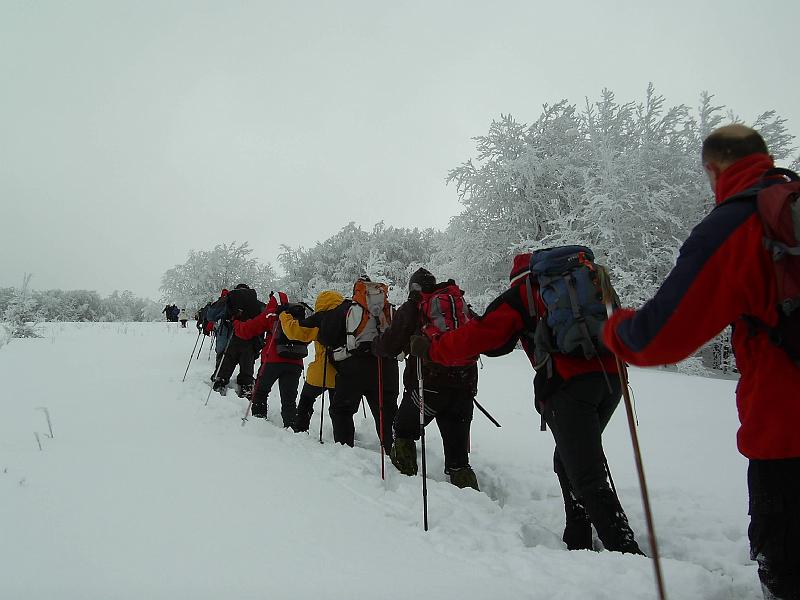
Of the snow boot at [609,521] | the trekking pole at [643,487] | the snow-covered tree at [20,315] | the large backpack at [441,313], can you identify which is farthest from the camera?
the snow-covered tree at [20,315]

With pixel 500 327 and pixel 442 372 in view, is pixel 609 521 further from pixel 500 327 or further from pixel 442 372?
pixel 442 372

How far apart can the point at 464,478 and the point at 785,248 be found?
351 centimetres

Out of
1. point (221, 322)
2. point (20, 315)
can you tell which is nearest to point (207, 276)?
point (20, 315)

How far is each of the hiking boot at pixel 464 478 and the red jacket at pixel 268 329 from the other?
11.2 ft

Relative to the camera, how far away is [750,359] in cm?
185

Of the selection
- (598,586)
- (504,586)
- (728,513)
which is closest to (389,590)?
(504,586)

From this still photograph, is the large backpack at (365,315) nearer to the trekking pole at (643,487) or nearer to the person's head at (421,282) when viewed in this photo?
the person's head at (421,282)

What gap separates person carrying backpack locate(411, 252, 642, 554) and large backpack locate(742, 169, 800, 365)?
1256 mm

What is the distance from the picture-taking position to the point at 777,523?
5.85 ft

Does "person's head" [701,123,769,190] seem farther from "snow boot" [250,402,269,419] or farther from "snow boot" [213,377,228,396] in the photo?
"snow boot" [213,377,228,396]

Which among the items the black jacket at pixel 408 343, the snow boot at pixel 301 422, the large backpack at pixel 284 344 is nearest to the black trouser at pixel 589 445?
the black jacket at pixel 408 343

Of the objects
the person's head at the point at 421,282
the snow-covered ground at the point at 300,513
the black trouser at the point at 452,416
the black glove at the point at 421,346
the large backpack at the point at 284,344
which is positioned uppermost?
the person's head at the point at 421,282

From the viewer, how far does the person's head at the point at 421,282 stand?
4562 mm

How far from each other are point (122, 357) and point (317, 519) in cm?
1048
